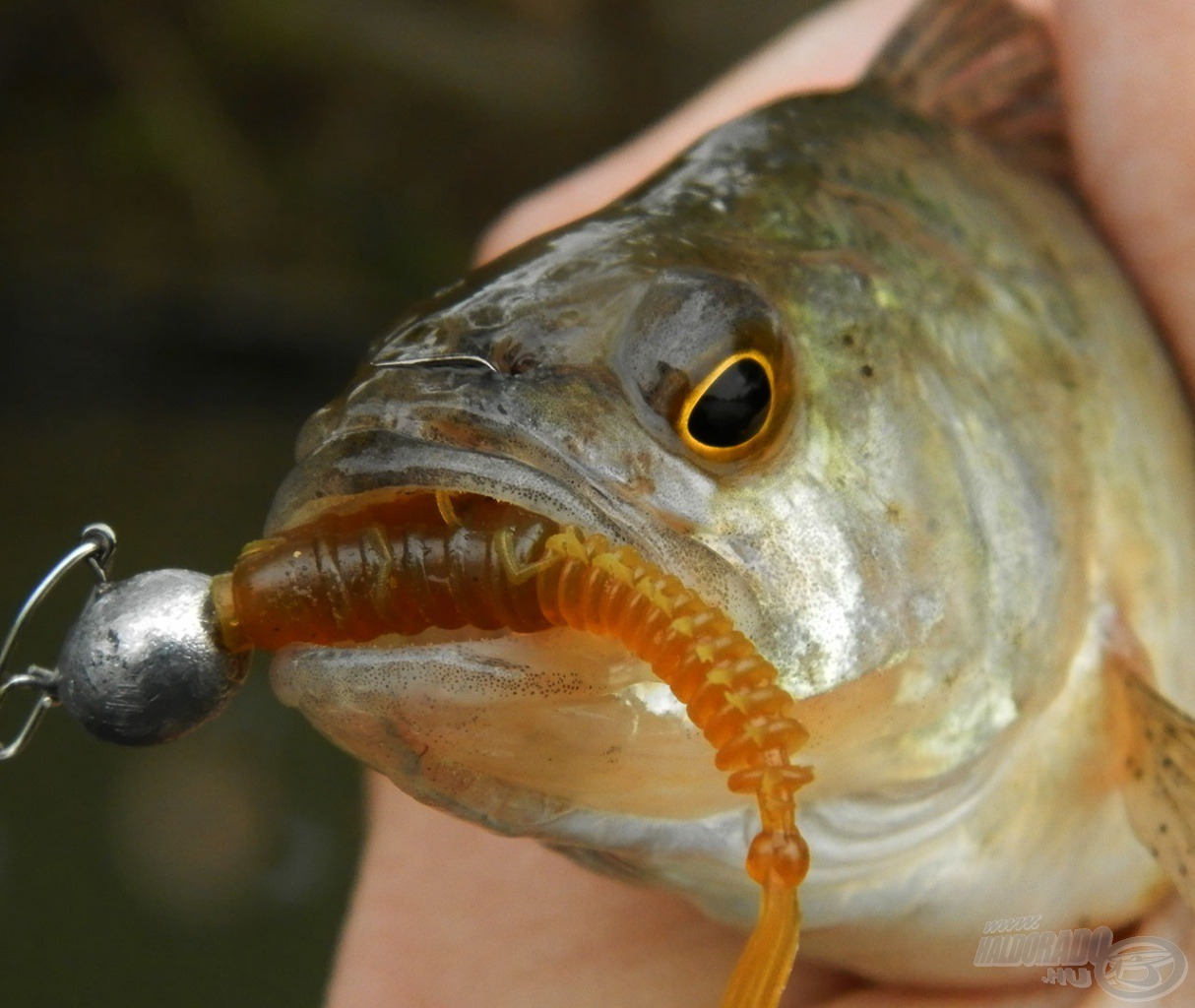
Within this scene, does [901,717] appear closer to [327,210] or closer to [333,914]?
[333,914]

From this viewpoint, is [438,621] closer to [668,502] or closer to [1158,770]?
[668,502]

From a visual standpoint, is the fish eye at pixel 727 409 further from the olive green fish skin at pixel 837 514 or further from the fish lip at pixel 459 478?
the fish lip at pixel 459 478

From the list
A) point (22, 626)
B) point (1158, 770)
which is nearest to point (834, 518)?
point (1158, 770)

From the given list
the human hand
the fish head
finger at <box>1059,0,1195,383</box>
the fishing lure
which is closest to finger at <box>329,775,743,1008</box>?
the human hand

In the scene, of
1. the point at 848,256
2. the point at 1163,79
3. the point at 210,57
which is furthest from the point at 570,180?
the point at 210,57

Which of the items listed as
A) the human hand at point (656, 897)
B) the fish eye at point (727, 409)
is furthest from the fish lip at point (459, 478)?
the human hand at point (656, 897)

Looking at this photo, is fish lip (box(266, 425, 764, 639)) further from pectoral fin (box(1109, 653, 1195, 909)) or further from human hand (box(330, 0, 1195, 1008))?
human hand (box(330, 0, 1195, 1008))
